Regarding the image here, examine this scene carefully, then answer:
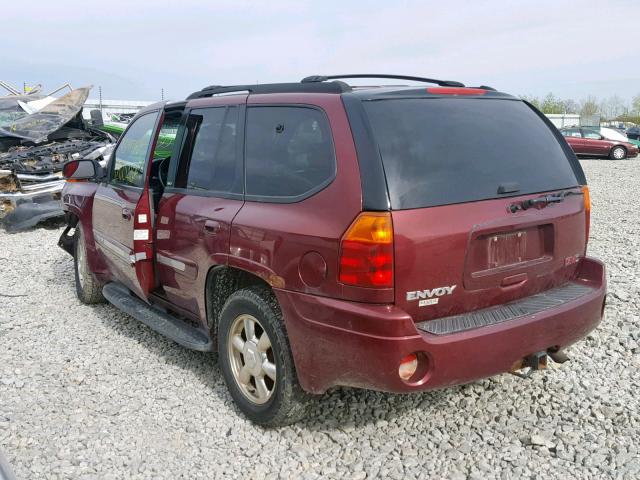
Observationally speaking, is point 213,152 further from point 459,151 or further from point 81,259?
point 81,259

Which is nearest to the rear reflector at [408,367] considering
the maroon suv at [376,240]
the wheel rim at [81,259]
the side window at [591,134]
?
the maroon suv at [376,240]

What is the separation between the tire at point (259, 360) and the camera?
10.2ft

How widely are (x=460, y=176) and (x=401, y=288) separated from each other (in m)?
0.65

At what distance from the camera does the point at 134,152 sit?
475cm

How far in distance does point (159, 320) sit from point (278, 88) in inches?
73.8

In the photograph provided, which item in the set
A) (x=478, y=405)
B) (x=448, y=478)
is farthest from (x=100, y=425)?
(x=478, y=405)

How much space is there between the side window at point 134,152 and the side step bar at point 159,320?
92 cm

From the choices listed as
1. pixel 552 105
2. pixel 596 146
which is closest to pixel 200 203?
pixel 596 146

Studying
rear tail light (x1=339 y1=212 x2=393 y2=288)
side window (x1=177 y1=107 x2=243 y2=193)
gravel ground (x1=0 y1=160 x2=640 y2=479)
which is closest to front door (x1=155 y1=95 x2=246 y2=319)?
side window (x1=177 y1=107 x2=243 y2=193)

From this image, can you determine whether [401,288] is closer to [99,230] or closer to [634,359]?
[634,359]

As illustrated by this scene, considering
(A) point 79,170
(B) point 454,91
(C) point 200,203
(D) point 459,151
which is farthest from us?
(A) point 79,170

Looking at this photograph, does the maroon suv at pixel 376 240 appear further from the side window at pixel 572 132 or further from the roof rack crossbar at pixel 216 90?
the side window at pixel 572 132

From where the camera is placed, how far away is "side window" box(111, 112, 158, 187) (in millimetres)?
4504

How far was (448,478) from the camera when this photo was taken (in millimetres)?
2885
